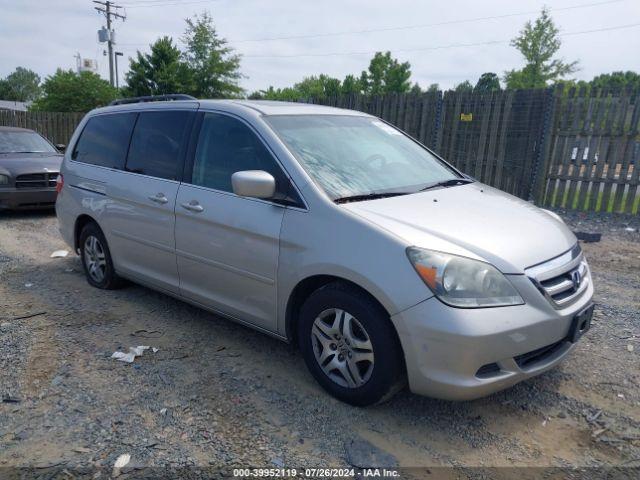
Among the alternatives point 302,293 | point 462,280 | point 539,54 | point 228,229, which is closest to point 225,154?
point 228,229

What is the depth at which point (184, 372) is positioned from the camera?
346 centimetres

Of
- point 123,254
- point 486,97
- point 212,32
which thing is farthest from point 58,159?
point 212,32

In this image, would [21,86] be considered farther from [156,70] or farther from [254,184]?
[254,184]

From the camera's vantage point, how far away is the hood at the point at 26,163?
8.49 metres

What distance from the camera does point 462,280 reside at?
2602 mm

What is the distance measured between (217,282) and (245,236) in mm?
498

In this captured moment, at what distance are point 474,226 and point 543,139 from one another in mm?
6843

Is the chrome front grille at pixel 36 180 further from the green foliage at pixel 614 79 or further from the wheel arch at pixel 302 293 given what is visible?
the green foliage at pixel 614 79

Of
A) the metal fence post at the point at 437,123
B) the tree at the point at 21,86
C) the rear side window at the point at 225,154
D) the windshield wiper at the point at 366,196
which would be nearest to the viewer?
the windshield wiper at the point at 366,196

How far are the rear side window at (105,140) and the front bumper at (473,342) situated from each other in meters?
3.29

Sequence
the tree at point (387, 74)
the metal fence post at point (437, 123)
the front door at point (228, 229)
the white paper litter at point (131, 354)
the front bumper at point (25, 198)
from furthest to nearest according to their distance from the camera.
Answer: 1. the tree at point (387, 74)
2. the metal fence post at point (437, 123)
3. the front bumper at point (25, 198)
4. the white paper litter at point (131, 354)
5. the front door at point (228, 229)

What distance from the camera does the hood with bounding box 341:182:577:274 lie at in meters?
2.72

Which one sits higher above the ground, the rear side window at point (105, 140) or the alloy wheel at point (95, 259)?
the rear side window at point (105, 140)

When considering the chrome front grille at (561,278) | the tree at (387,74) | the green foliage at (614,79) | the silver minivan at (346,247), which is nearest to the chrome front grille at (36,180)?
the silver minivan at (346,247)
